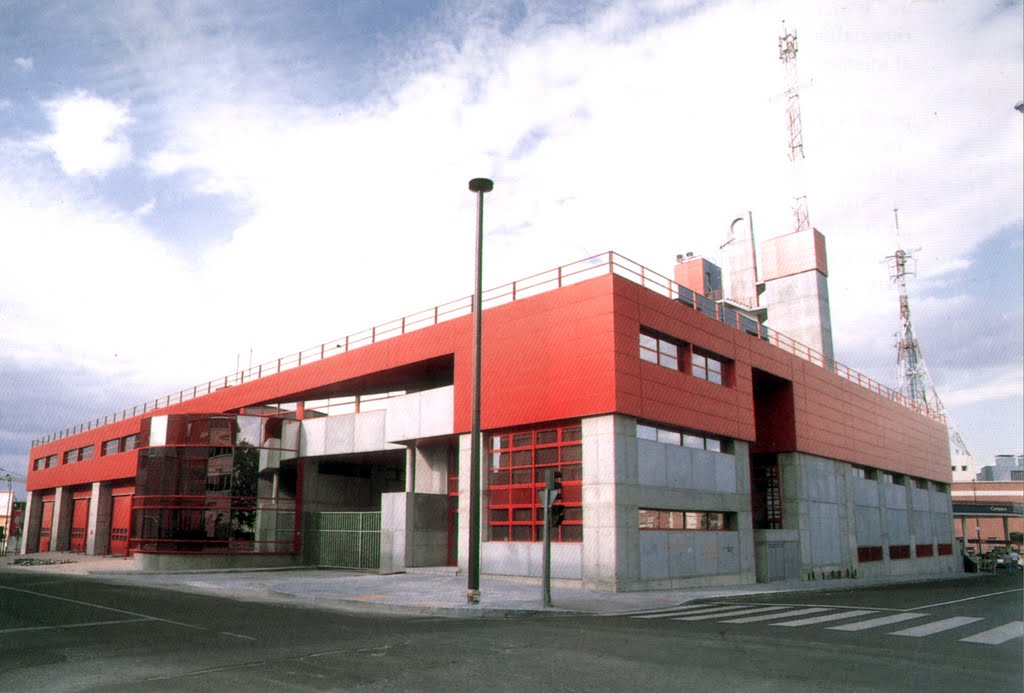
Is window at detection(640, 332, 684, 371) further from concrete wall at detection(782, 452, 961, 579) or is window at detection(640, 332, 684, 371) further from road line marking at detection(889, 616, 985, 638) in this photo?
road line marking at detection(889, 616, 985, 638)

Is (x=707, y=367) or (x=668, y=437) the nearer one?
(x=668, y=437)

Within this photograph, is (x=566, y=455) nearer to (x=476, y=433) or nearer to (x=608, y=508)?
(x=608, y=508)

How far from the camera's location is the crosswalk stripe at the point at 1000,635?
40.6 ft

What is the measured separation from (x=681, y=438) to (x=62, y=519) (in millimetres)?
52477

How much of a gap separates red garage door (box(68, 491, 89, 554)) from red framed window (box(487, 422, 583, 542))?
4222 cm

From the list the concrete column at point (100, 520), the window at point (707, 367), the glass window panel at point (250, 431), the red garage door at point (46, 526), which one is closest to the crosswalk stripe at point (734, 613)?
the window at point (707, 367)

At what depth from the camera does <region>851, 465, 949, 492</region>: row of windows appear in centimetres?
4294

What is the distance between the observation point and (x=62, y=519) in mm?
58812

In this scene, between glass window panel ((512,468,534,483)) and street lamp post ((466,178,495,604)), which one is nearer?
street lamp post ((466,178,495,604))

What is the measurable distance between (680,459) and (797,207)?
37.8 meters

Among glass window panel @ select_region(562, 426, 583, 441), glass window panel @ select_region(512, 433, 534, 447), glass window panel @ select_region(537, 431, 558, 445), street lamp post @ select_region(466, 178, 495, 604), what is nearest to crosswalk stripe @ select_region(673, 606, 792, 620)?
street lamp post @ select_region(466, 178, 495, 604)

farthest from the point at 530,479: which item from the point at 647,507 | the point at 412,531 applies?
the point at 412,531

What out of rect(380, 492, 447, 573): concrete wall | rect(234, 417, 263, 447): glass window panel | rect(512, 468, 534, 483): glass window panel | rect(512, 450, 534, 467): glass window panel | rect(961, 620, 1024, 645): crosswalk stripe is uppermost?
rect(234, 417, 263, 447): glass window panel

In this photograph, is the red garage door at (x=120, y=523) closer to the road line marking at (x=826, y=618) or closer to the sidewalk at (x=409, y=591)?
the sidewalk at (x=409, y=591)
